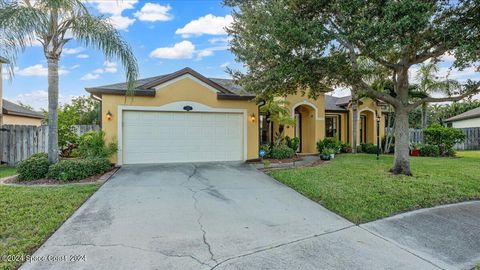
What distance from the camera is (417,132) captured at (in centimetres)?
1959

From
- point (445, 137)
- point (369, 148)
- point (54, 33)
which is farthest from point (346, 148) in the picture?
point (54, 33)

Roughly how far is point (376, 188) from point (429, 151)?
11377 millimetres

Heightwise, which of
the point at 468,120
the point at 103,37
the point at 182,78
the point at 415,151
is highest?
the point at 103,37

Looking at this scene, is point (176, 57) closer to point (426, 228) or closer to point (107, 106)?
point (107, 106)

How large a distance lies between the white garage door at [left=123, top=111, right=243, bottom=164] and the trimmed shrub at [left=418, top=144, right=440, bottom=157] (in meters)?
11.3

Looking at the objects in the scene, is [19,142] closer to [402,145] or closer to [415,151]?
[402,145]

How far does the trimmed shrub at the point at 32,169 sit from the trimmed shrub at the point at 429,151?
18.5m

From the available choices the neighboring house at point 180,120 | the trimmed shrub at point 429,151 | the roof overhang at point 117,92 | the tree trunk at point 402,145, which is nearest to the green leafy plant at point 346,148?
the trimmed shrub at point 429,151

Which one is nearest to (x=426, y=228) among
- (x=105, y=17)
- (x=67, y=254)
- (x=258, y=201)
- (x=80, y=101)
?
(x=258, y=201)

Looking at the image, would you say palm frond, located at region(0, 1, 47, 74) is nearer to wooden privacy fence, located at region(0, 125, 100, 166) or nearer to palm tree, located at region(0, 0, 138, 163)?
palm tree, located at region(0, 0, 138, 163)

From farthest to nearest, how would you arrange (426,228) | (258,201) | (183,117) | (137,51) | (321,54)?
(183,117) → (137,51) → (321,54) → (258,201) → (426,228)

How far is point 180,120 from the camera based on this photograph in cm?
1193

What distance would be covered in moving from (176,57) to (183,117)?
25.5 ft

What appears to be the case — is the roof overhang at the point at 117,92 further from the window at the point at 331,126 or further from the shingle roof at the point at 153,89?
the window at the point at 331,126
